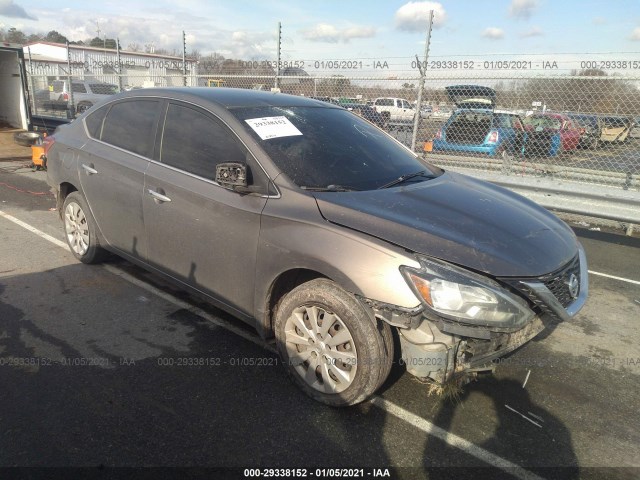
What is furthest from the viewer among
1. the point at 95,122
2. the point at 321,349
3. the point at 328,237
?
the point at 95,122

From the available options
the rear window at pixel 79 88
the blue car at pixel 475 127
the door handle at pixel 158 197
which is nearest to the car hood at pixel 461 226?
the door handle at pixel 158 197

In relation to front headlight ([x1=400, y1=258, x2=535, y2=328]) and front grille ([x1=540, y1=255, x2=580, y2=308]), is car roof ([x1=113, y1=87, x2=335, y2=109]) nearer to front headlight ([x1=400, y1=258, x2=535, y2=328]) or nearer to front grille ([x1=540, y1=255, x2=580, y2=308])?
front headlight ([x1=400, y1=258, x2=535, y2=328])

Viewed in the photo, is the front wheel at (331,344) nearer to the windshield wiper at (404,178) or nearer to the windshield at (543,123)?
the windshield wiper at (404,178)

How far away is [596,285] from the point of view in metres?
5.05

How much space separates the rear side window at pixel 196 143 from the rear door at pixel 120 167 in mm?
223

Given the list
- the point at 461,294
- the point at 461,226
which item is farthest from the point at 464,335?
A: the point at 461,226

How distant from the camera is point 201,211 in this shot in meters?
3.25

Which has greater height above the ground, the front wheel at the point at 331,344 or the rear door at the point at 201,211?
the rear door at the point at 201,211

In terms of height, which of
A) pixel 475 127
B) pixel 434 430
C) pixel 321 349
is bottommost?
pixel 434 430

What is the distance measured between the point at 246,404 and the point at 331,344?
0.64 metres

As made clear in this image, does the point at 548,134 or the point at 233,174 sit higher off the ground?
the point at 548,134

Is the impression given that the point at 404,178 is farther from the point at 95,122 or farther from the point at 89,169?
the point at 95,122

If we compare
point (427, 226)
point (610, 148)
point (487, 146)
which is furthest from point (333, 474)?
point (610, 148)

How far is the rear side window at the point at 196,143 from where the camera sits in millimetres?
3217
